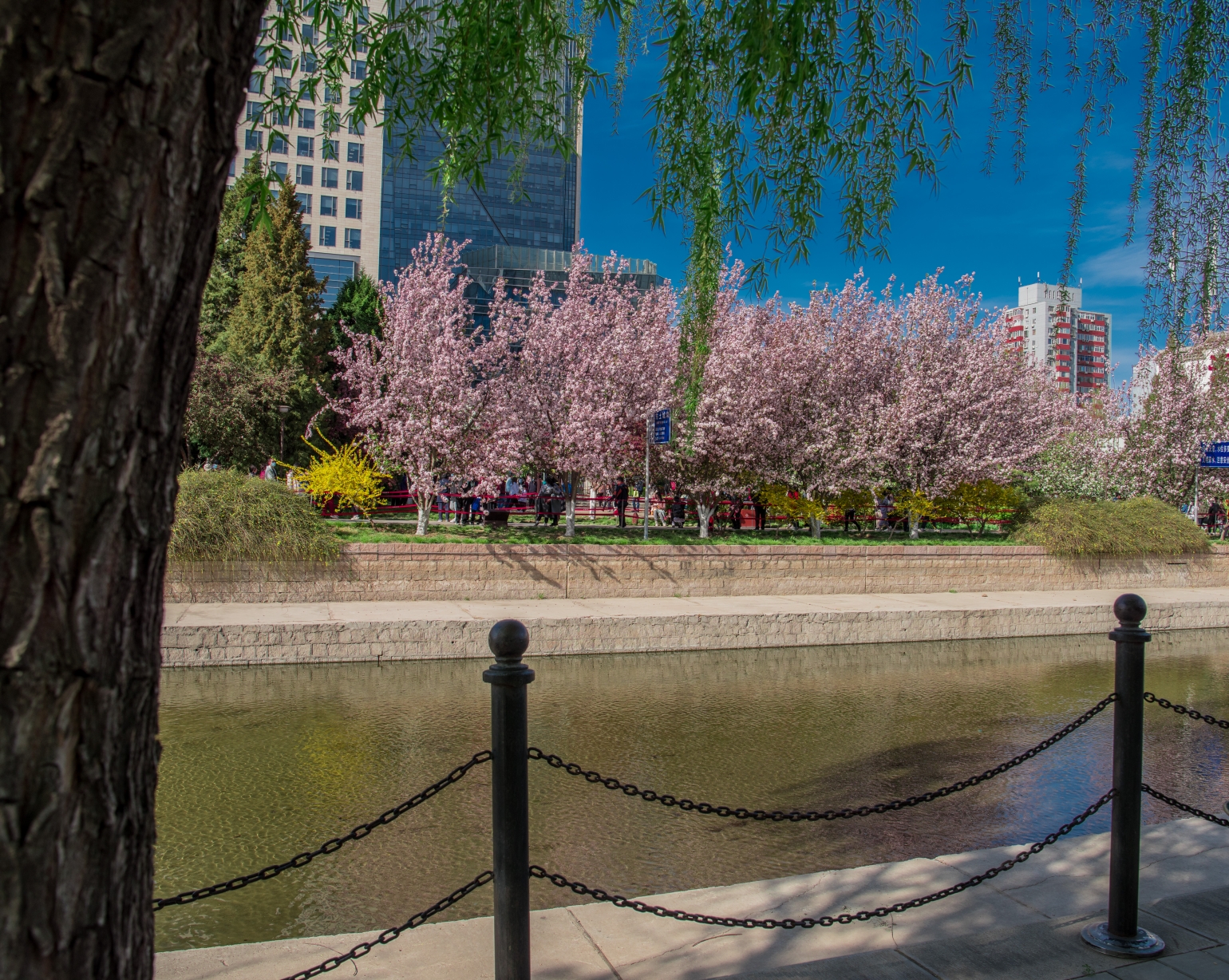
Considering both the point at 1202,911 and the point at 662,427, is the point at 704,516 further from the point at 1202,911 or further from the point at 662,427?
the point at 1202,911

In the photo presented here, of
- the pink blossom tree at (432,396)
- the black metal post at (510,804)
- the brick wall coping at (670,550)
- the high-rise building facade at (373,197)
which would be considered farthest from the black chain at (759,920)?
the pink blossom tree at (432,396)

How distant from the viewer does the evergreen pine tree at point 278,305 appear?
1268 inches

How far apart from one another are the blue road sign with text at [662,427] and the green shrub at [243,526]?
22.1 feet

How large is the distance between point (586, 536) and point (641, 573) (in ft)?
7.91

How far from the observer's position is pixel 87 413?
4.98 feet

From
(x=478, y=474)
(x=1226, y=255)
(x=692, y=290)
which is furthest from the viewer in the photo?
(x=478, y=474)

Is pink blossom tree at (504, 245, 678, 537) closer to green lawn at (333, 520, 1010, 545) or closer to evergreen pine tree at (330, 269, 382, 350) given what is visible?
green lawn at (333, 520, 1010, 545)

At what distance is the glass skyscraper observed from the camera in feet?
306

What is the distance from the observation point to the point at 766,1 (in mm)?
3619

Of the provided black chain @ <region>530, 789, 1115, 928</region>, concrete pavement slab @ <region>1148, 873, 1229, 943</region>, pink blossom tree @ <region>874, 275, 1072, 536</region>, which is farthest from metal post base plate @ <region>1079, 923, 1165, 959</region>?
pink blossom tree @ <region>874, 275, 1072, 536</region>

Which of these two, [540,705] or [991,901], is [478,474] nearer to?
[540,705]

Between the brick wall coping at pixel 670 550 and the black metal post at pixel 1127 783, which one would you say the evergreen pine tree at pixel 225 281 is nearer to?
the brick wall coping at pixel 670 550

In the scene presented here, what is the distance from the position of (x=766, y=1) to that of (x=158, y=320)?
2.98m

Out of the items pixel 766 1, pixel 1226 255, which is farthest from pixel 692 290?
pixel 1226 255
